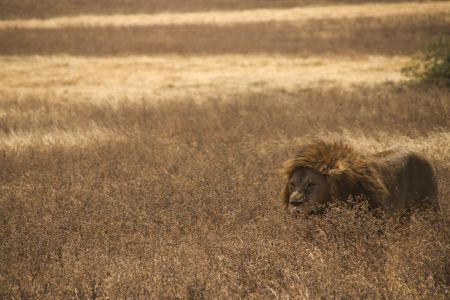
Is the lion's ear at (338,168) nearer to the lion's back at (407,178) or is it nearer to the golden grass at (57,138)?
the lion's back at (407,178)

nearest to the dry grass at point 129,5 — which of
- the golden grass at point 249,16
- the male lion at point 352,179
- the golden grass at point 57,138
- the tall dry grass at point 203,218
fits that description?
the golden grass at point 249,16

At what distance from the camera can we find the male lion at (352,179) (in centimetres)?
449

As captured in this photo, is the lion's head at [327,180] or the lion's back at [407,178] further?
the lion's back at [407,178]

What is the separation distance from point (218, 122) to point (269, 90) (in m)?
4.85

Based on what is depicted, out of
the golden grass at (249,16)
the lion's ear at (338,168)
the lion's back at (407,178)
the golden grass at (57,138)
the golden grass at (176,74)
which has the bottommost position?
the golden grass at (249,16)

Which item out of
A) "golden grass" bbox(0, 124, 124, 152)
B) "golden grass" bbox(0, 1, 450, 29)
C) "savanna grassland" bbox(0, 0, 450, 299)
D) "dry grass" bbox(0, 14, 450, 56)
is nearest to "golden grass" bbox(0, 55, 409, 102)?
"savanna grassland" bbox(0, 0, 450, 299)

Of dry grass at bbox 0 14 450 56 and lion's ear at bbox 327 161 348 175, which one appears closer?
lion's ear at bbox 327 161 348 175

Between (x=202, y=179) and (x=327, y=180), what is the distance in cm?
244

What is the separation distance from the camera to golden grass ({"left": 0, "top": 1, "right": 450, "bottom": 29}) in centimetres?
3114

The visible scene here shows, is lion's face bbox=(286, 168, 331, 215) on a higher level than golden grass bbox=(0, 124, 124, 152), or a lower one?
higher

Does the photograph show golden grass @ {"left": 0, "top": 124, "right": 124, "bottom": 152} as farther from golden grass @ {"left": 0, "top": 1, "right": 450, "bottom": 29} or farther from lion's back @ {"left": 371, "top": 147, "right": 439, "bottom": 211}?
golden grass @ {"left": 0, "top": 1, "right": 450, "bottom": 29}

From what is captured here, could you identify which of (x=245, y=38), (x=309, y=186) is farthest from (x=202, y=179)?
(x=245, y=38)

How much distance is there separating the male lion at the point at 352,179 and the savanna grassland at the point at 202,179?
20cm

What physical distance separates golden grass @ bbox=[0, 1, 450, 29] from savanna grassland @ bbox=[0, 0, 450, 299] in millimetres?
10140
